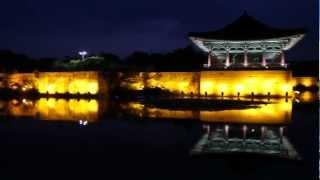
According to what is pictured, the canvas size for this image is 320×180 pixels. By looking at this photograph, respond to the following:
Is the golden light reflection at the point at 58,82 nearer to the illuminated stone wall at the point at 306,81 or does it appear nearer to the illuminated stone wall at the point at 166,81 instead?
the illuminated stone wall at the point at 166,81

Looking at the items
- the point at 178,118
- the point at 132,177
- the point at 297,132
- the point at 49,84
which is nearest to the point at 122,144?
the point at 132,177

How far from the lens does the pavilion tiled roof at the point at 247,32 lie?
3644 cm

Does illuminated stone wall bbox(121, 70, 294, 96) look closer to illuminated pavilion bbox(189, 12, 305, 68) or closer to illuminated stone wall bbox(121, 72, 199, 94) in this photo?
illuminated stone wall bbox(121, 72, 199, 94)

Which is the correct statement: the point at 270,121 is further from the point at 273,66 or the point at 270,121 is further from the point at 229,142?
the point at 273,66

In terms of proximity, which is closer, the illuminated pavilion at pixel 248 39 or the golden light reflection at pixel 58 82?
the illuminated pavilion at pixel 248 39

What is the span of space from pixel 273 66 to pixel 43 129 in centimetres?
2718

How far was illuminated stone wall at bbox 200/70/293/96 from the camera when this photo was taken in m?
37.8

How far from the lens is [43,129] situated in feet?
54.1

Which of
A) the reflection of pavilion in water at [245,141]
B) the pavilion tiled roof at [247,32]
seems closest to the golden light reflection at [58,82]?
the pavilion tiled roof at [247,32]

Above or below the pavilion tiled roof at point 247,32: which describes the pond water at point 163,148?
below

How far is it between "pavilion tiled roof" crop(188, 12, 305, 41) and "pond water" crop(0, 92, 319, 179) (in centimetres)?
1854

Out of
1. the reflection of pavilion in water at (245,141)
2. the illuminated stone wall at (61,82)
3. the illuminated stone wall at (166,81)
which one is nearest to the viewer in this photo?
the reflection of pavilion in water at (245,141)

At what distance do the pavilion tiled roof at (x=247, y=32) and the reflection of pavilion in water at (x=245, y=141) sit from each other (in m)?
21.6

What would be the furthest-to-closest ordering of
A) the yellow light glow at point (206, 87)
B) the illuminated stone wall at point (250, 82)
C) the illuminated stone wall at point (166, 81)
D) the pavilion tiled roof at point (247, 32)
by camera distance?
the illuminated stone wall at point (166, 81) < the yellow light glow at point (206, 87) < the illuminated stone wall at point (250, 82) < the pavilion tiled roof at point (247, 32)
